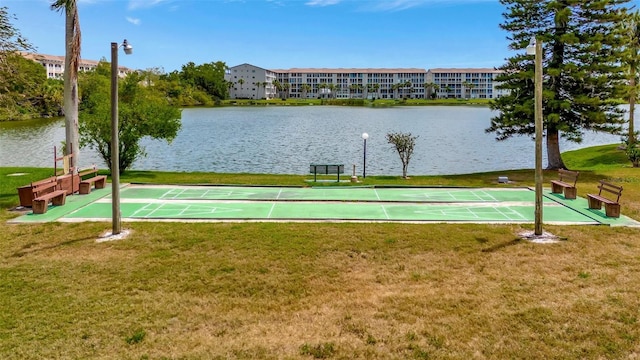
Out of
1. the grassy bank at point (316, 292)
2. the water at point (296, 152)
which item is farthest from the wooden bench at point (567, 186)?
the water at point (296, 152)

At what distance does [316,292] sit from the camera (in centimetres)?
830

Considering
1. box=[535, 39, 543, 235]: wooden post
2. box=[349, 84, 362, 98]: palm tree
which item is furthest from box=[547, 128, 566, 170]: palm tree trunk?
box=[349, 84, 362, 98]: palm tree

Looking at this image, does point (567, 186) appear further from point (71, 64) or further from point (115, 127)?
point (71, 64)

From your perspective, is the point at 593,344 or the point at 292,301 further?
the point at 292,301

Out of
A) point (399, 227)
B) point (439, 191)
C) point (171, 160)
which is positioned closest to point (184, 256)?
point (399, 227)

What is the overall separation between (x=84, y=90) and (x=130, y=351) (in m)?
84.3

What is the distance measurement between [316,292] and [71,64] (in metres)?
12.6

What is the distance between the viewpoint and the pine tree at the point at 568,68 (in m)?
24.0

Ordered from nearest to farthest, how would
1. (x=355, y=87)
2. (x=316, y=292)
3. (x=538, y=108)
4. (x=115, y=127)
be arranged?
(x=316, y=292) < (x=538, y=108) < (x=115, y=127) < (x=355, y=87)

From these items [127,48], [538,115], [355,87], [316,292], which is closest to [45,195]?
[127,48]

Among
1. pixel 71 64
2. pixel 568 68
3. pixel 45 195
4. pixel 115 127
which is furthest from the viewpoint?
pixel 568 68

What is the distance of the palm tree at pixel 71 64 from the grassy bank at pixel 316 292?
5657 mm

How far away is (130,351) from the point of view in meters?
6.21

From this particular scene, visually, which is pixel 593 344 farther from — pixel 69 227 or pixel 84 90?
pixel 84 90
